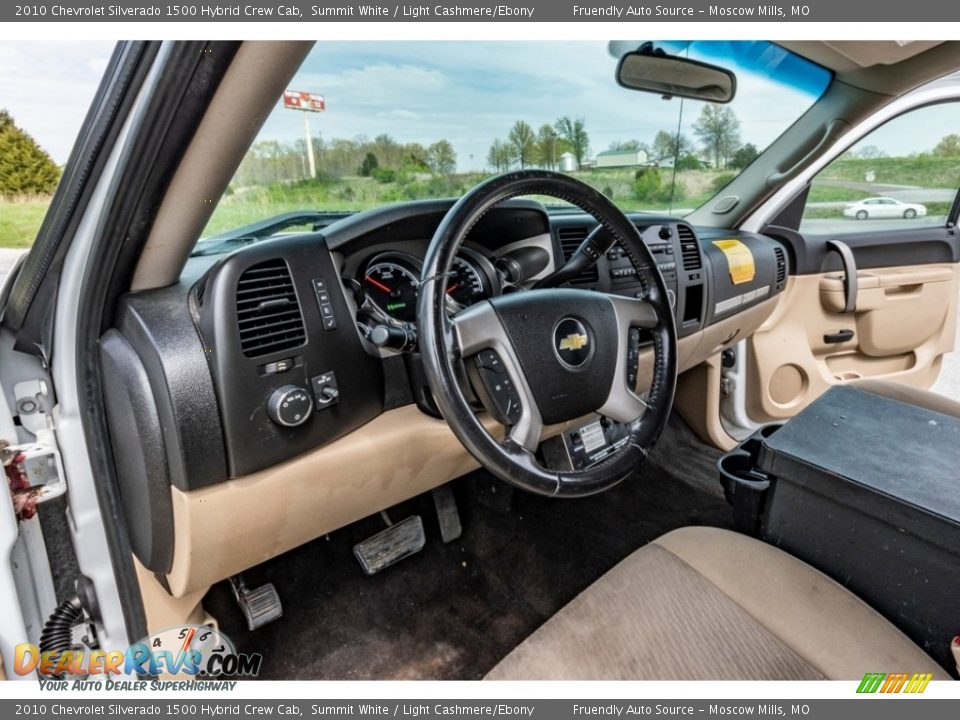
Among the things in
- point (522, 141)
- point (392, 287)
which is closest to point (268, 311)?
point (392, 287)

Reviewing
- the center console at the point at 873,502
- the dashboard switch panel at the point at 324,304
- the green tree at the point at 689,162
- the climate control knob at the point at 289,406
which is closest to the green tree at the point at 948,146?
the green tree at the point at 689,162

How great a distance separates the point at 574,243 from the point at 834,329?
1.60 m

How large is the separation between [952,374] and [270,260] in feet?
10.5

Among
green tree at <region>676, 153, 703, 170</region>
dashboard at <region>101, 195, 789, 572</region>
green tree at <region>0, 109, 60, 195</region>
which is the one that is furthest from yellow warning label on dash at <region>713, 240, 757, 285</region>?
green tree at <region>0, 109, 60, 195</region>

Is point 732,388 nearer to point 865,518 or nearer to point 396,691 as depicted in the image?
point 865,518

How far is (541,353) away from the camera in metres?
1.16

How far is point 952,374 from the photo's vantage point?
2.77 meters

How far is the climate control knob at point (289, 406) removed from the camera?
111 centimetres

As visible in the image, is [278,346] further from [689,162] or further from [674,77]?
[689,162]

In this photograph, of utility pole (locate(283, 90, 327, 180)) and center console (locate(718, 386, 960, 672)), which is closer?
center console (locate(718, 386, 960, 672))

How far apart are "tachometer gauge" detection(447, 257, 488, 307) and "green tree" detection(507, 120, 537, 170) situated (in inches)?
12.5

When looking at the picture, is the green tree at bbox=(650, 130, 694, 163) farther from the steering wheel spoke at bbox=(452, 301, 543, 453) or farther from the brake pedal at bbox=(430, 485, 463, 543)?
the brake pedal at bbox=(430, 485, 463, 543)

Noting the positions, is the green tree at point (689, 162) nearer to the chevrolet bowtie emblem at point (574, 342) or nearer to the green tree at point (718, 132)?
the green tree at point (718, 132)

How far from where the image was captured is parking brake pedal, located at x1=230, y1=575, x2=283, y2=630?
1557mm
